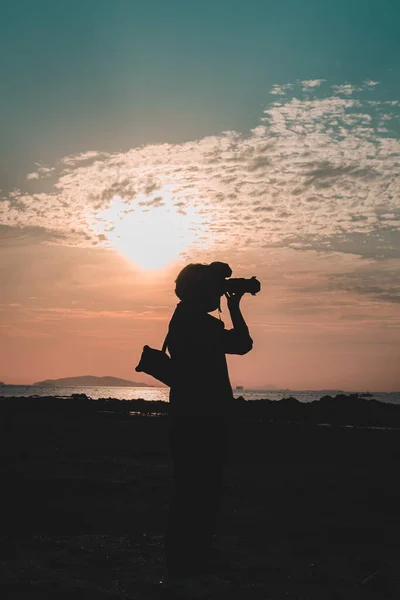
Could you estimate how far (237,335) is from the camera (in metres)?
4.59

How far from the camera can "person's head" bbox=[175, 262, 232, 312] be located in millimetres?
4699

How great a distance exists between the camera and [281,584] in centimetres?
444

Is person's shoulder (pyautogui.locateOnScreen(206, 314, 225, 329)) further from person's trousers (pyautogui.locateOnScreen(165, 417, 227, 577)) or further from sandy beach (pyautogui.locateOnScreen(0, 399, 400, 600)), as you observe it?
sandy beach (pyautogui.locateOnScreen(0, 399, 400, 600))

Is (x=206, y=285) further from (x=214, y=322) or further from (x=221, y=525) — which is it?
(x=221, y=525)

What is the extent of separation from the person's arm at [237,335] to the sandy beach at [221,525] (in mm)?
1807

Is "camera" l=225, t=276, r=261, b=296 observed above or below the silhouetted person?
above

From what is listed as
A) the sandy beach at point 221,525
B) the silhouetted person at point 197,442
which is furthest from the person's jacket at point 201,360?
the sandy beach at point 221,525

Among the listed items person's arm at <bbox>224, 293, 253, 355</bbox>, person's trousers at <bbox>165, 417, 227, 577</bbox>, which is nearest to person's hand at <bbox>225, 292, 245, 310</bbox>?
person's arm at <bbox>224, 293, 253, 355</bbox>

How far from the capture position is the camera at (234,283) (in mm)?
4711

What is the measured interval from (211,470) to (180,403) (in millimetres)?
576

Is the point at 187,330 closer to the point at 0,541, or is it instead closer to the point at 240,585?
the point at 240,585

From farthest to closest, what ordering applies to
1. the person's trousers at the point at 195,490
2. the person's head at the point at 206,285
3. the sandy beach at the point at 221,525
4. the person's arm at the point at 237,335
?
the person's head at the point at 206,285
the person's arm at the point at 237,335
the sandy beach at the point at 221,525
the person's trousers at the point at 195,490

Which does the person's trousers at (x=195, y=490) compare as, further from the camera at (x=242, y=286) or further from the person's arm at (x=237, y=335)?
the camera at (x=242, y=286)

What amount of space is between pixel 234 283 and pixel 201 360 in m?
0.73
